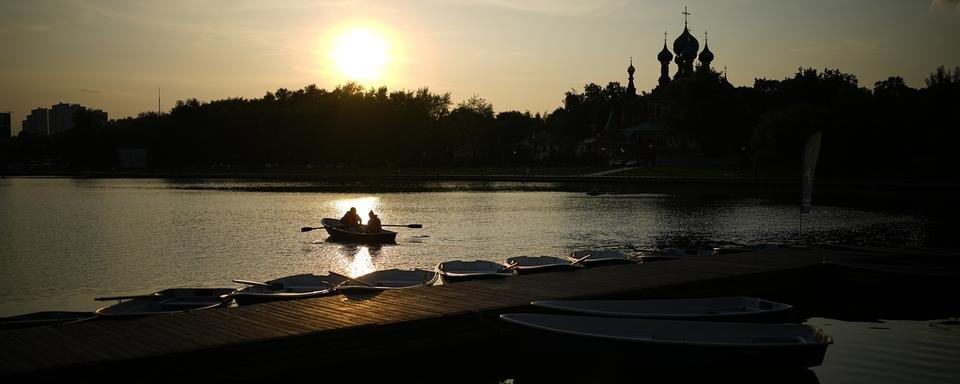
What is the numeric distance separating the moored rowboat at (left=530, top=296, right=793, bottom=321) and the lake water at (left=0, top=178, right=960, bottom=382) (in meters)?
1.61

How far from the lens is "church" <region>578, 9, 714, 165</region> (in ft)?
460

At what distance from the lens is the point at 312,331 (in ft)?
47.4

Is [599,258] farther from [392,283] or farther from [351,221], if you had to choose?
[351,221]

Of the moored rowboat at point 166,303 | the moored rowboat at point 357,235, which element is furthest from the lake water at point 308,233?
the moored rowboat at point 166,303

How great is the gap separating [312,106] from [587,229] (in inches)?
4660

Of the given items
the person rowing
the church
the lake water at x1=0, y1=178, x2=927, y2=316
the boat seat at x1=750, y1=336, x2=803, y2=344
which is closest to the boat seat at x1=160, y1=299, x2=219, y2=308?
the lake water at x1=0, y1=178, x2=927, y2=316

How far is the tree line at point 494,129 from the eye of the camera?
9294 centimetres

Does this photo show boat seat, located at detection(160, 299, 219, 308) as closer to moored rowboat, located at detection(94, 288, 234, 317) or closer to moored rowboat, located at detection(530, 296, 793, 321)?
moored rowboat, located at detection(94, 288, 234, 317)

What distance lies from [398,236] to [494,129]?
155 meters

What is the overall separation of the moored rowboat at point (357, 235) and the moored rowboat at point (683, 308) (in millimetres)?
23215

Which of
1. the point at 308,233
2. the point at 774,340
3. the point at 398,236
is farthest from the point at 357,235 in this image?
the point at 774,340

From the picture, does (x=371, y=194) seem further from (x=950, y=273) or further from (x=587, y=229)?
(x=950, y=273)

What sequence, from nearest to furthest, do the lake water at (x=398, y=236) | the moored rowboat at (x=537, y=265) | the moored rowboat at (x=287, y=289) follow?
the moored rowboat at (x=287, y=289) → the moored rowboat at (x=537, y=265) → the lake water at (x=398, y=236)

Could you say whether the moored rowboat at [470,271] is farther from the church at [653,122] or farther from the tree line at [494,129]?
the church at [653,122]
